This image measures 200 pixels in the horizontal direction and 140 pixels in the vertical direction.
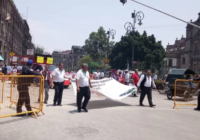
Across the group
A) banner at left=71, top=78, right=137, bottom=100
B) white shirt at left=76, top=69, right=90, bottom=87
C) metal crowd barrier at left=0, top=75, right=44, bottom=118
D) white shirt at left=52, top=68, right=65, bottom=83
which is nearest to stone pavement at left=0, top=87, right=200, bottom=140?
metal crowd barrier at left=0, top=75, right=44, bottom=118

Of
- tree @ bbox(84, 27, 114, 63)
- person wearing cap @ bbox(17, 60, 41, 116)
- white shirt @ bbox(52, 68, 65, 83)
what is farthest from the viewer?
tree @ bbox(84, 27, 114, 63)

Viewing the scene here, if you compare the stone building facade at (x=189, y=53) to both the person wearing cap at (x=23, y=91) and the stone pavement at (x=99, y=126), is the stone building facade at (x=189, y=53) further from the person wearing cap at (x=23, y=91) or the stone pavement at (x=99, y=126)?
the person wearing cap at (x=23, y=91)

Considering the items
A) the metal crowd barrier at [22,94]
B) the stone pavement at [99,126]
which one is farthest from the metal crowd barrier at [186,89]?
the metal crowd barrier at [22,94]

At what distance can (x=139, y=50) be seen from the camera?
49.5m

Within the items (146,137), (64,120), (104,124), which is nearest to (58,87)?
(64,120)

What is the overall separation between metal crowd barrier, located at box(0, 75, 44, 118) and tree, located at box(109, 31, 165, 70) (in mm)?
41144

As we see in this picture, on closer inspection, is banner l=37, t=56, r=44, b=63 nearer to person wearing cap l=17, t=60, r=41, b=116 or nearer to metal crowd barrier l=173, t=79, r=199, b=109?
metal crowd barrier l=173, t=79, r=199, b=109

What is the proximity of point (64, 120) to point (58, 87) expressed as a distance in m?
2.71

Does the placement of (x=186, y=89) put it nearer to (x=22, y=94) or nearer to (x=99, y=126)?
(x=99, y=126)

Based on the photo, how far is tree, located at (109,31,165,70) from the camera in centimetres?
4947

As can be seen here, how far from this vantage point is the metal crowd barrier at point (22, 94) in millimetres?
7484

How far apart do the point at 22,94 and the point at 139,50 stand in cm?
4356

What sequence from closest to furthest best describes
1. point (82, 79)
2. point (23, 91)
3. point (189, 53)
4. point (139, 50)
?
point (23, 91), point (82, 79), point (139, 50), point (189, 53)

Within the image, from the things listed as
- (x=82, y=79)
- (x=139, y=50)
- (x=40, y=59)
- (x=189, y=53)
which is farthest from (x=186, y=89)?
(x=189, y=53)
